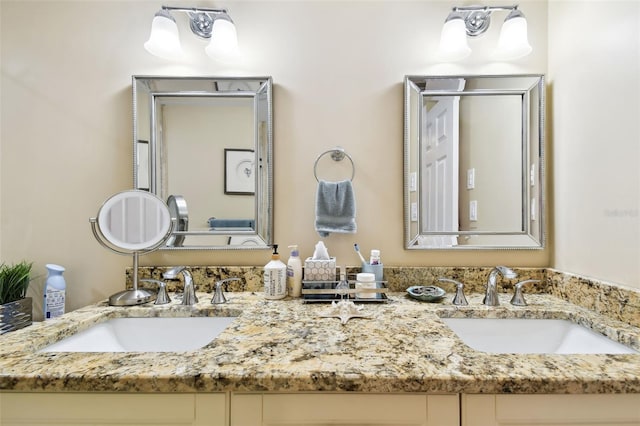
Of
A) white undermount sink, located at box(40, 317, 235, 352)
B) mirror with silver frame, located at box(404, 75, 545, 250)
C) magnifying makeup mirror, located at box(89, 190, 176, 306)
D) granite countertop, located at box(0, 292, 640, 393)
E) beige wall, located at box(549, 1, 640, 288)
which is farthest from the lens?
mirror with silver frame, located at box(404, 75, 545, 250)

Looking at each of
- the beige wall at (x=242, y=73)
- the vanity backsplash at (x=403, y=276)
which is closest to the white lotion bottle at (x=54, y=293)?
the beige wall at (x=242, y=73)

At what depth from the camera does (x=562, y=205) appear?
1.18 metres

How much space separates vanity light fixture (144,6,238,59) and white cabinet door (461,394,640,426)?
1417 mm

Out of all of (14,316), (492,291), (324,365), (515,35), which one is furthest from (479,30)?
(14,316)

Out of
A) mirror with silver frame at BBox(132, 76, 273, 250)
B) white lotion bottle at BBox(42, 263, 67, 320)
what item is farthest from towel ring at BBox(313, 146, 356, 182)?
white lotion bottle at BBox(42, 263, 67, 320)

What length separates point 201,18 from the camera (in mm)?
1232

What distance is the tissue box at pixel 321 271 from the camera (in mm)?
1133

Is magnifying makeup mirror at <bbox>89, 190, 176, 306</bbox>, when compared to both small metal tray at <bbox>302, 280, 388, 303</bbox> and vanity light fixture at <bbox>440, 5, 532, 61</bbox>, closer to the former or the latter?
small metal tray at <bbox>302, 280, 388, 303</bbox>

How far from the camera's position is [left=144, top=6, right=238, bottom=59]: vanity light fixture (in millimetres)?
1172

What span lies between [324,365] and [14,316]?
3.47 feet

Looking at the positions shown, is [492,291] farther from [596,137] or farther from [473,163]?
[596,137]

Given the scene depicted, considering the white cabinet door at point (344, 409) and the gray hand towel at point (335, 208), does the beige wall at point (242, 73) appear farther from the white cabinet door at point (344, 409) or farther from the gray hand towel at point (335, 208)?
the white cabinet door at point (344, 409)

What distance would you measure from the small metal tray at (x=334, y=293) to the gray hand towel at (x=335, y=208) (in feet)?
0.71

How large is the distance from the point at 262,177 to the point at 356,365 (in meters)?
0.85
